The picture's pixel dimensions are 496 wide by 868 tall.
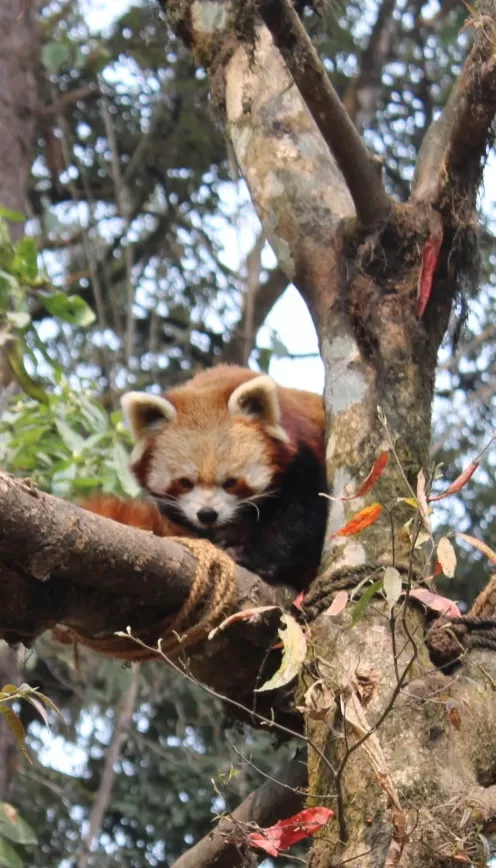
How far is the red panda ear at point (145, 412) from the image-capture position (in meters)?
3.70

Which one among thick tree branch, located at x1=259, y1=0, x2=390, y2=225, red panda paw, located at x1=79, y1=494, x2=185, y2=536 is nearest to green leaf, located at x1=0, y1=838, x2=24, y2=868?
red panda paw, located at x1=79, y1=494, x2=185, y2=536

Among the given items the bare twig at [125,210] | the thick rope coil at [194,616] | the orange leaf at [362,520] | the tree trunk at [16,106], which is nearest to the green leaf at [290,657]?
the orange leaf at [362,520]

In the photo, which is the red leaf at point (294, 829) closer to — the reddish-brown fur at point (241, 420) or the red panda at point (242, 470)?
the red panda at point (242, 470)

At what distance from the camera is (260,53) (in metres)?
3.49

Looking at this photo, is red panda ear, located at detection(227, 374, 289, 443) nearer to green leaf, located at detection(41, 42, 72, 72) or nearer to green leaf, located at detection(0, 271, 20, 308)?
green leaf, located at detection(0, 271, 20, 308)

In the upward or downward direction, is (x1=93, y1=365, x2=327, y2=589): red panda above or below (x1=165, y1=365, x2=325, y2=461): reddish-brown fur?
below

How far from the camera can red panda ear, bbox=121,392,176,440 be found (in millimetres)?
3703

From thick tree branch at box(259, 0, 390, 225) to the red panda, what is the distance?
86 cm

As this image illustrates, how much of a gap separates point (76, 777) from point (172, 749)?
72 cm

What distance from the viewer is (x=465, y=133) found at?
9.34 ft

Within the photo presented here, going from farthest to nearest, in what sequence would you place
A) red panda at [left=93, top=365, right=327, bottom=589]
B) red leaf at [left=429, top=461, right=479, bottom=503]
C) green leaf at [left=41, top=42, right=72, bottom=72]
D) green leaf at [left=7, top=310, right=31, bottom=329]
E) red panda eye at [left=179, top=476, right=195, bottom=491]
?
green leaf at [left=41, top=42, right=72, bottom=72], green leaf at [left=7, top=310, right=31, bottom=329], red panda eye at [left=179, top=476, right=195, bottom=491], red panda at [left=93, top=365, right=327, bottom=589], red leaf at [left=429, top=461, right=479, bottom=503]

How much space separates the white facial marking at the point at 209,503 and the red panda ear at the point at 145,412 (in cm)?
32

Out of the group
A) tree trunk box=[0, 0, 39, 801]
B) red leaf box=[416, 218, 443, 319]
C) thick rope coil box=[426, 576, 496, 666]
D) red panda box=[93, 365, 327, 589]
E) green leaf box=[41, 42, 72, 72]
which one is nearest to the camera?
thick rope coil box=[426, 576, 496, 666]

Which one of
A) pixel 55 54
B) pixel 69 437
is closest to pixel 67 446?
pixel 69 437
